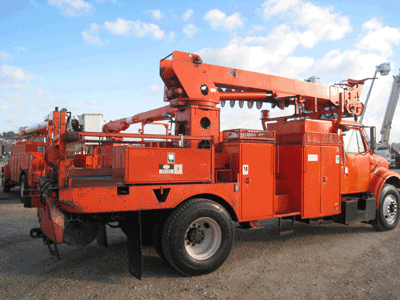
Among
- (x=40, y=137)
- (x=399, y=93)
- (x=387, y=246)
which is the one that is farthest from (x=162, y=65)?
(x=399, y=93)

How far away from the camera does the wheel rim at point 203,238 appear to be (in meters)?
4.76

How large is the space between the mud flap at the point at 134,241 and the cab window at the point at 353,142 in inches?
197

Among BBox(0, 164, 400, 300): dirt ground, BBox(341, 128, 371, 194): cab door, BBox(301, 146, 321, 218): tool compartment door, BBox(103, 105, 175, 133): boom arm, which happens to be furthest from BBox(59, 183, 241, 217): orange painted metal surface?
BBox(103, 105, 175, 133): boom arm

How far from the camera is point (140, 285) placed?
430cm

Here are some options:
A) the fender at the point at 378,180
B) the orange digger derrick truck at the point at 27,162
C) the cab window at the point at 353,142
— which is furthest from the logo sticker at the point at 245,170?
the orange digger derrick truck at the point at 27,162

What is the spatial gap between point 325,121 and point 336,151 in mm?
672

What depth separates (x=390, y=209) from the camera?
7.63 meters

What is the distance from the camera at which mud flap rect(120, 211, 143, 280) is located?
440cm

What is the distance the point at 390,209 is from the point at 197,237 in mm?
5449

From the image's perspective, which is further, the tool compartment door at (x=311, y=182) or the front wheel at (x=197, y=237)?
the tool compartment door at (x=311, y=182)

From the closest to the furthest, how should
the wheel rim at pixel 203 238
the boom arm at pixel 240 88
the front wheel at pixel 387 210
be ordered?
the wheel rim at pixel 203 238, the boom arm at pixel 240 88, the front wheel at pixel 387 210

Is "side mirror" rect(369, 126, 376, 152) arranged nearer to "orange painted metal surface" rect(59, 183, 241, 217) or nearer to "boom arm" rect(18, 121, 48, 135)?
"orange painted metal surface" rect(59, 183, 241, 217)

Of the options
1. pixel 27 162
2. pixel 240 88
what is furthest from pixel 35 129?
pixel 240 88

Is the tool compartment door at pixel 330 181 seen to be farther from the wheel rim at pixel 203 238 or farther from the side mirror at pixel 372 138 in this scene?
the wheel rim at pixel 203 238
